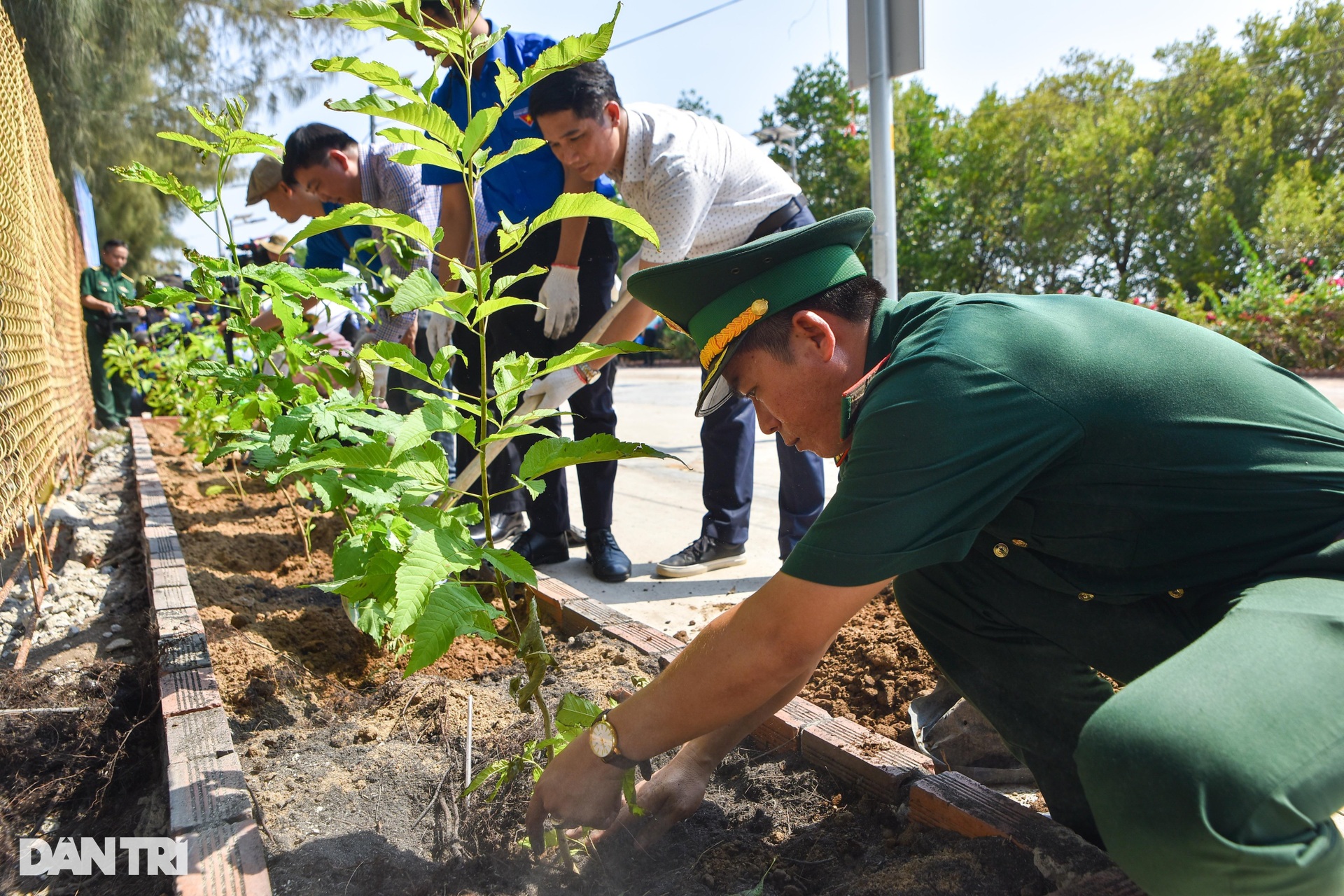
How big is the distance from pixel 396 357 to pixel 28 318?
11.0 ft

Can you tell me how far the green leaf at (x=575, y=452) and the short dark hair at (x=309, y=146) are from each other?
2540 mm

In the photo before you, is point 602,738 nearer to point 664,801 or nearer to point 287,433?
point 664,801

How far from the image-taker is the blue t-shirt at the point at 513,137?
3.43m

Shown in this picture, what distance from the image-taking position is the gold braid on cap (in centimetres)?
141

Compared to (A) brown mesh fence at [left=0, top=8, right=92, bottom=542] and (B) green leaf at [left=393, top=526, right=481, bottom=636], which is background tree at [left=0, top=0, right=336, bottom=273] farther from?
(B) green leaf at [left=393, top=526, right=481, bottom=636]

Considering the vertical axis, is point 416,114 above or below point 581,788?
above

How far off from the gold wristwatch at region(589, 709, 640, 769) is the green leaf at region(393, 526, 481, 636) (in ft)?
1.03

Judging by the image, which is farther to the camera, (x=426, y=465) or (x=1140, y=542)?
(x=426, y=465)

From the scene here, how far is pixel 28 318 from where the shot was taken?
3850mm

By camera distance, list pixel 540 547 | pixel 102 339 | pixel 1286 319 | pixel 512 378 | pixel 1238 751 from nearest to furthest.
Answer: pixel 1238 751
pixel 512 378
pixel 540 547
pixel 102 339
pixel 1286 319

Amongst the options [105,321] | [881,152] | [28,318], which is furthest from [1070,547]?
[105,321]

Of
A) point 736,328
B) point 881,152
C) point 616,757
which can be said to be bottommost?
point 616,757

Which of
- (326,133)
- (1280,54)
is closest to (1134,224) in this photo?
(1280,54)

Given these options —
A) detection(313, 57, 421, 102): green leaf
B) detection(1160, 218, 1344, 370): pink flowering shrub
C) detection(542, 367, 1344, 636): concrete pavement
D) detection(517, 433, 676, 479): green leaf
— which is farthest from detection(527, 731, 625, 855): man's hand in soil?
detection(1160, 218, 1344, 370): pink flowering shrub
